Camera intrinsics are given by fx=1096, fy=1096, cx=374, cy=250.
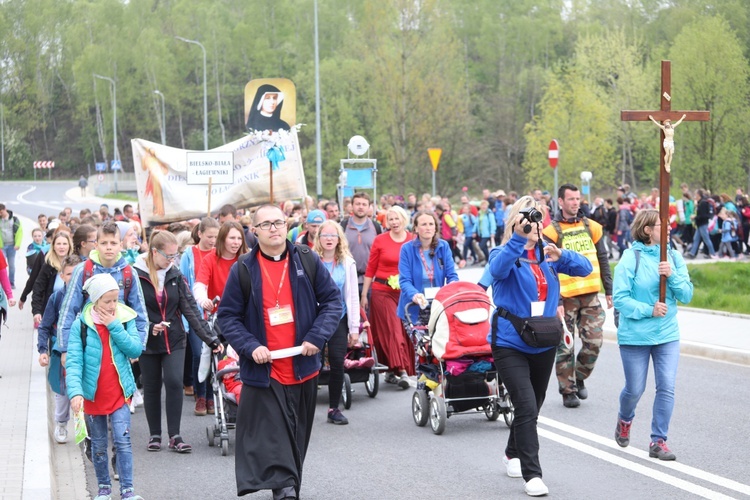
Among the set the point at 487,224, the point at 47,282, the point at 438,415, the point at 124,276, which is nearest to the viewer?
the point at 124,276

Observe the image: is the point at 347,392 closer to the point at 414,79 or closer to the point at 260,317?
the point at 260,317

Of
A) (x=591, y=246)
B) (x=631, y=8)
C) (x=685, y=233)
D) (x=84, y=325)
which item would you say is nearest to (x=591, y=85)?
(x=631, y=8)

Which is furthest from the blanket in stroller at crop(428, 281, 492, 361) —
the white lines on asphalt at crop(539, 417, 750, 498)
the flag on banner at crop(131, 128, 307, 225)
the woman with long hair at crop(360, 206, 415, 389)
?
the flag on banner at crop(131, 128, 307, 225)

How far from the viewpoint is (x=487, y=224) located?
94.6 ft

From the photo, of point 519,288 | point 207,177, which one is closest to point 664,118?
point 519,288

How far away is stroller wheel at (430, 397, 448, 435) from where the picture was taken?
8844mm

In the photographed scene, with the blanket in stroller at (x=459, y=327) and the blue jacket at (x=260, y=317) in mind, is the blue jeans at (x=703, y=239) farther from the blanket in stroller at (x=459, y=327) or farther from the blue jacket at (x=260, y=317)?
the blue jacket at (x=260, y=317)

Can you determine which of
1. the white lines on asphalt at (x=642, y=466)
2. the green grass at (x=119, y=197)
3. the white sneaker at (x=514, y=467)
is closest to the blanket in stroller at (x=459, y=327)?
the white lines on asphalt at (x=642, y=466)

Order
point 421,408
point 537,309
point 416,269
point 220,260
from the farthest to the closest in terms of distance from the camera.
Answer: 1. point 416,269
2. point 220,260
3. point 421,408
4. point 537,309

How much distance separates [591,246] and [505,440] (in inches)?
85.6

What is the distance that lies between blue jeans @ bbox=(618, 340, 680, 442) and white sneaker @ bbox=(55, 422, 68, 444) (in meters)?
4.54

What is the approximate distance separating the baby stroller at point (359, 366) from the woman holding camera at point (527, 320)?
11.3 ft

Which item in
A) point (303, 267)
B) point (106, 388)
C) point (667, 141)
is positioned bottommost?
point (106, 388)

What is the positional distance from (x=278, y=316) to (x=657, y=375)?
2913 millimetres
